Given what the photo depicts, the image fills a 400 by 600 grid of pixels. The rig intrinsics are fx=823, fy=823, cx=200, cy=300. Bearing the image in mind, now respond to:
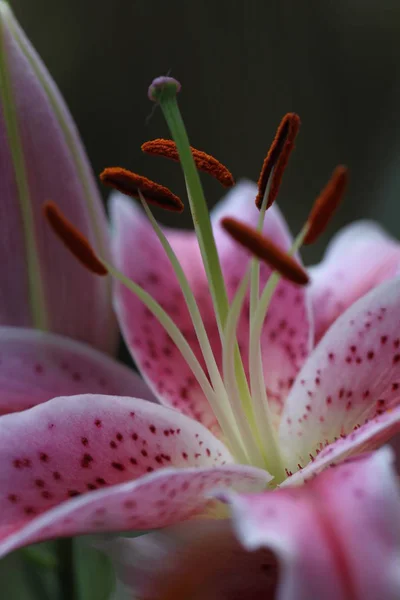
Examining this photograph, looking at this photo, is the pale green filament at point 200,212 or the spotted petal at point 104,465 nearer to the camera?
the spotted petal at point 104,465

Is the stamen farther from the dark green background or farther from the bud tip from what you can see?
the dark green background

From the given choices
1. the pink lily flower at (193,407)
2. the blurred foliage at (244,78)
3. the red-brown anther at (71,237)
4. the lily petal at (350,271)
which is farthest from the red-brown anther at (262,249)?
the blurred foliage at (244,78)

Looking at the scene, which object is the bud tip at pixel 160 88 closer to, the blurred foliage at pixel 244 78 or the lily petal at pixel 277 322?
the lily petal at pixel 277 322

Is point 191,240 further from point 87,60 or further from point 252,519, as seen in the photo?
point 87,60

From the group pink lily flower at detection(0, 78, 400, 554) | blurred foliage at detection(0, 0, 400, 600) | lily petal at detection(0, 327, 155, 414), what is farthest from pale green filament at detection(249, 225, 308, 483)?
blurred foliage at detection(0, 0, 400, 600)

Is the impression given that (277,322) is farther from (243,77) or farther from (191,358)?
(243,77)

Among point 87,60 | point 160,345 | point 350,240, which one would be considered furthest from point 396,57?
point 160,345
